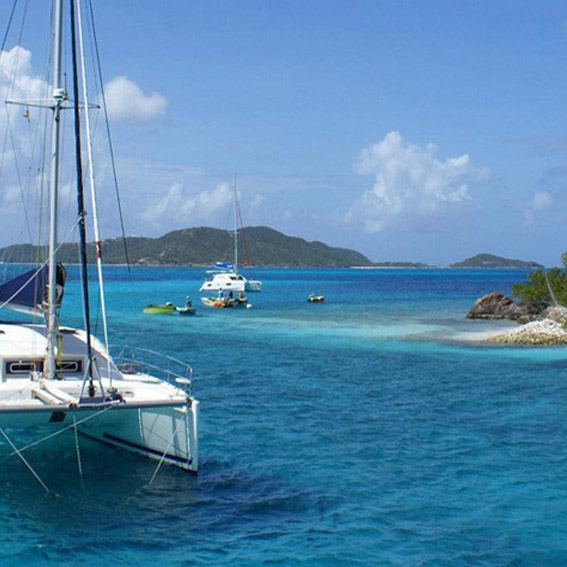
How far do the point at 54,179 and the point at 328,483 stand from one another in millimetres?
8539

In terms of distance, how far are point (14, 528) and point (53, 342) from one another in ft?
14.9

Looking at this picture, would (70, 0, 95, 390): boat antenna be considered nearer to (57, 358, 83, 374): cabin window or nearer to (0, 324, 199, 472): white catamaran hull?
(0, 324, 199, 472): white catamaran hull

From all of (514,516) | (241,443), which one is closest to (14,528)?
(241,443)

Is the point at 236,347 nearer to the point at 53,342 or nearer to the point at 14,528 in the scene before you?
the point at 53,342

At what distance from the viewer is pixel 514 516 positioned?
13508 millimetres

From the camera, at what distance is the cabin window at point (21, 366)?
16516 millimetres

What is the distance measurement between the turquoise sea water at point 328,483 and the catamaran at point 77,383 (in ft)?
2.38

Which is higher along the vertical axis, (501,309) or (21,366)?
(21,366)

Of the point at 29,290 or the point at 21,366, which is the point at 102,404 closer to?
the point at 21,366

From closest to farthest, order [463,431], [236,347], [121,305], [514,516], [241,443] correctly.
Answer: [514,516]
[241,443]
[463,431]
[236,347]
[121,305]

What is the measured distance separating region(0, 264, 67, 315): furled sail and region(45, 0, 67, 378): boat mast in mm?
1928

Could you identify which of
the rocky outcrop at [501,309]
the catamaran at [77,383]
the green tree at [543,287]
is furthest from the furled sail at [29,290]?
the rocky outcrop at [501,309]

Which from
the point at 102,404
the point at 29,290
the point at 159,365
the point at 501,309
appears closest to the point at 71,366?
the point at 29,290

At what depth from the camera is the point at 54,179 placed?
15633 millimetres
